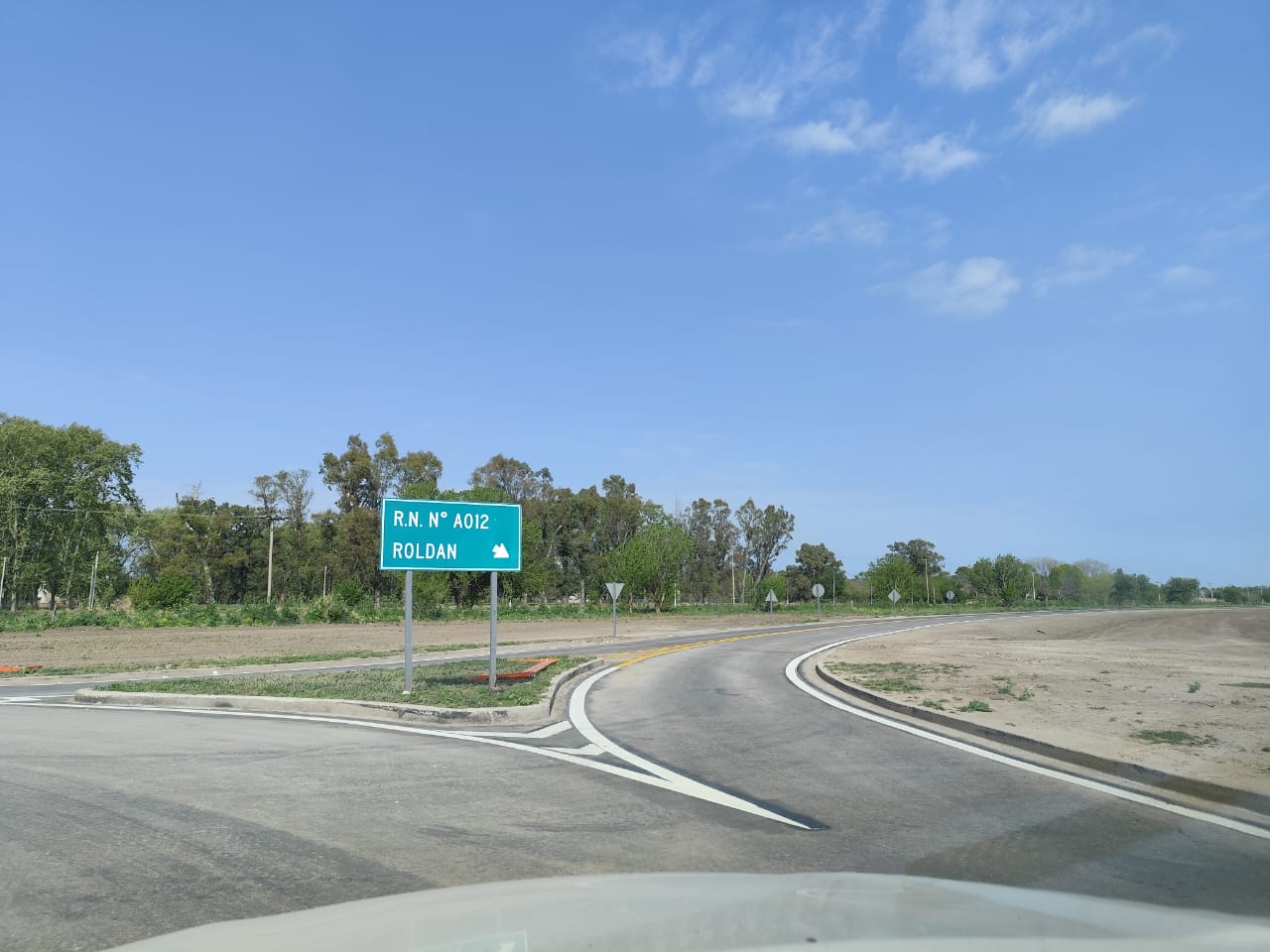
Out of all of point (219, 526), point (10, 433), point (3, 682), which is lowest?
point (3, 682)

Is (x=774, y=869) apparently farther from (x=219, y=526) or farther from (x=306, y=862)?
(x=219, y=526)

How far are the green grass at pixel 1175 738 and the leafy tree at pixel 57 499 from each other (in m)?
72.5

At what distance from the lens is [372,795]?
7301 millimetres

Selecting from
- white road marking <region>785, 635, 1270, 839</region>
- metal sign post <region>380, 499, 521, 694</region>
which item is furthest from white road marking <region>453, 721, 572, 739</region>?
white road marking <region>785, 635, 1270, 839</region>

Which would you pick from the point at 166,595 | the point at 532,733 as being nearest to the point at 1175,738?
the point at 532,733

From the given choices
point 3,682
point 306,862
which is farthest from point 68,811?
point 3,682

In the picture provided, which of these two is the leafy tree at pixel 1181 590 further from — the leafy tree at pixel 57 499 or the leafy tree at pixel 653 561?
the leafy tree at pixel 57 499

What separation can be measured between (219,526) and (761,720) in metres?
86.9

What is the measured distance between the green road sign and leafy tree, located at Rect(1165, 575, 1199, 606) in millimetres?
137061

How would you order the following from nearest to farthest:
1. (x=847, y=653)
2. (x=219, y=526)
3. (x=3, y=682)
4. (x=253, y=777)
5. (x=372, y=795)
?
(x=372, y=795)
(x=253, y=777)
(x=3, y=682)
(x=847, y=653)
(x=219, y=526)

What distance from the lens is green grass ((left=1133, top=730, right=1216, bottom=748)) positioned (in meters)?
9.10

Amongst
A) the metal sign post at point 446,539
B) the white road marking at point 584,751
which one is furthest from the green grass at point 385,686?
the white road marking at point 584,751

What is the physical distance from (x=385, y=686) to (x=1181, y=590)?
468ft

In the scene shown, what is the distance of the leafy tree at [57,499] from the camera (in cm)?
6350
